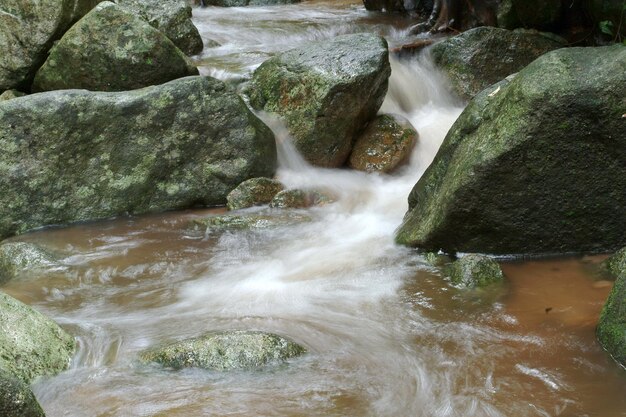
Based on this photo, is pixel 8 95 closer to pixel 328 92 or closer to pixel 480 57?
pixel 328 92

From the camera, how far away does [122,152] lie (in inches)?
269

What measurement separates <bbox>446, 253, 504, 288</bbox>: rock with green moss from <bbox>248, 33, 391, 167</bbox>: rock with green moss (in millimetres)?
3134

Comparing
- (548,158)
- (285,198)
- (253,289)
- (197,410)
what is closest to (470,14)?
(285,198)

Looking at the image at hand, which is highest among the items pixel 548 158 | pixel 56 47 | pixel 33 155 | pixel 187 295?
pixel 56 47

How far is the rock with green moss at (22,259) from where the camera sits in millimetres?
5426

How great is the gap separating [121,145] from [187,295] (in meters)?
2.49

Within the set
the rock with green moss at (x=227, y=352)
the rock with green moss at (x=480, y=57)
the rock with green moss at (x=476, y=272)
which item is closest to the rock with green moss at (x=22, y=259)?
the rock with green moss at (x=227, y=352)

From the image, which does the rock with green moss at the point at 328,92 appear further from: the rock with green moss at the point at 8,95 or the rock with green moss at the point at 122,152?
the rock with green moss at the point at 8,95

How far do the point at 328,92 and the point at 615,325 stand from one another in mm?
4363

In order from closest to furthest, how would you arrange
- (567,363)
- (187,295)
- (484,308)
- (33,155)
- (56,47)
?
(567,363) → (484,308) → (187,295) → (33,155) → (56,47)

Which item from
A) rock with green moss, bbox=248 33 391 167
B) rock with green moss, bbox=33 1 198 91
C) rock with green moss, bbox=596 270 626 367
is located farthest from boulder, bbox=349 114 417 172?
rock with green moss, bbox=596 270 626 367

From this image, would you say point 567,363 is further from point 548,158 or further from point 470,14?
point 470,14

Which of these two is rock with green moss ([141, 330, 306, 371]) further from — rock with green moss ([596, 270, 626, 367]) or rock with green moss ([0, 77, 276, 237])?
rock with green moss ([0, 77, 276, 237])

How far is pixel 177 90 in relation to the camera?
6.94 m
